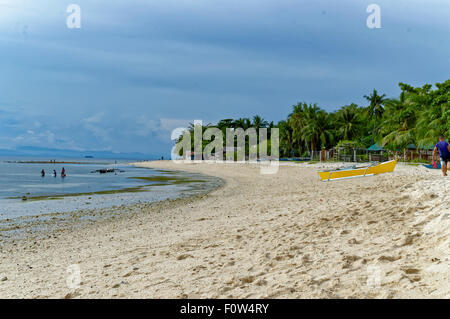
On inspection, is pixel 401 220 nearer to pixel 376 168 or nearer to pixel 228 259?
pixel 228 259

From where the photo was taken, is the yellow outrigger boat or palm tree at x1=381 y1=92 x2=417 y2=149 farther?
palm tree at x1=381 y1=92 x2=417 y2=149

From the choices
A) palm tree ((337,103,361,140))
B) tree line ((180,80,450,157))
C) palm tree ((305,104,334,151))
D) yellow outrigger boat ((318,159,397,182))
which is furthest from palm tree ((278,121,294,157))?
yellow outrigger boat ((318,159,397,182))

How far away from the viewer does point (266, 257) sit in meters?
5.28

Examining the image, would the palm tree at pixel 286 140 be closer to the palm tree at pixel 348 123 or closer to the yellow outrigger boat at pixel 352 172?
the palm tree at pixel 348 123

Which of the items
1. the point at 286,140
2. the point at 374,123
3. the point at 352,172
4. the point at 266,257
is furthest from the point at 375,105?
the point at 266,257

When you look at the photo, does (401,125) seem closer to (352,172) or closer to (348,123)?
(348,123)

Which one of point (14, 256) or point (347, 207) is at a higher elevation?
point (347, 207)

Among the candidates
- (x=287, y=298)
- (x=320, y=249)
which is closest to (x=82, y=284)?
(x=287, y=298)

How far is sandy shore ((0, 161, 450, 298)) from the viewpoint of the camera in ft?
13.0

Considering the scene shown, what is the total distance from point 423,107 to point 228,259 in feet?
130

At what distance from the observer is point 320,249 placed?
5387 millimetres

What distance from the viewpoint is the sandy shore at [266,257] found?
3969mm

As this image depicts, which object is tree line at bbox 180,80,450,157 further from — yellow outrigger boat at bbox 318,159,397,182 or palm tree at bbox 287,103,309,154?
yellow outrigger boat at bbox 318,159,397,182

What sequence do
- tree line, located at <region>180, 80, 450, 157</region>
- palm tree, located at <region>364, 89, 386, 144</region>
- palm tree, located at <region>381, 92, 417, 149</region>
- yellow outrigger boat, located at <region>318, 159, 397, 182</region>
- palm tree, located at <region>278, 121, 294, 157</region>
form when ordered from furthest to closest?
palm tree, located at <region>278, 121, 294, 157</region>
palm tree, located at <region>364, 89, 386, 144</region>
palm tree, located at <region>381, 92, 417, 149</region>
tree line, located at <region>180, 80, 450, 157</region>
yellow outrigger boat, located at <region>318, 159, 397, 182</region>
